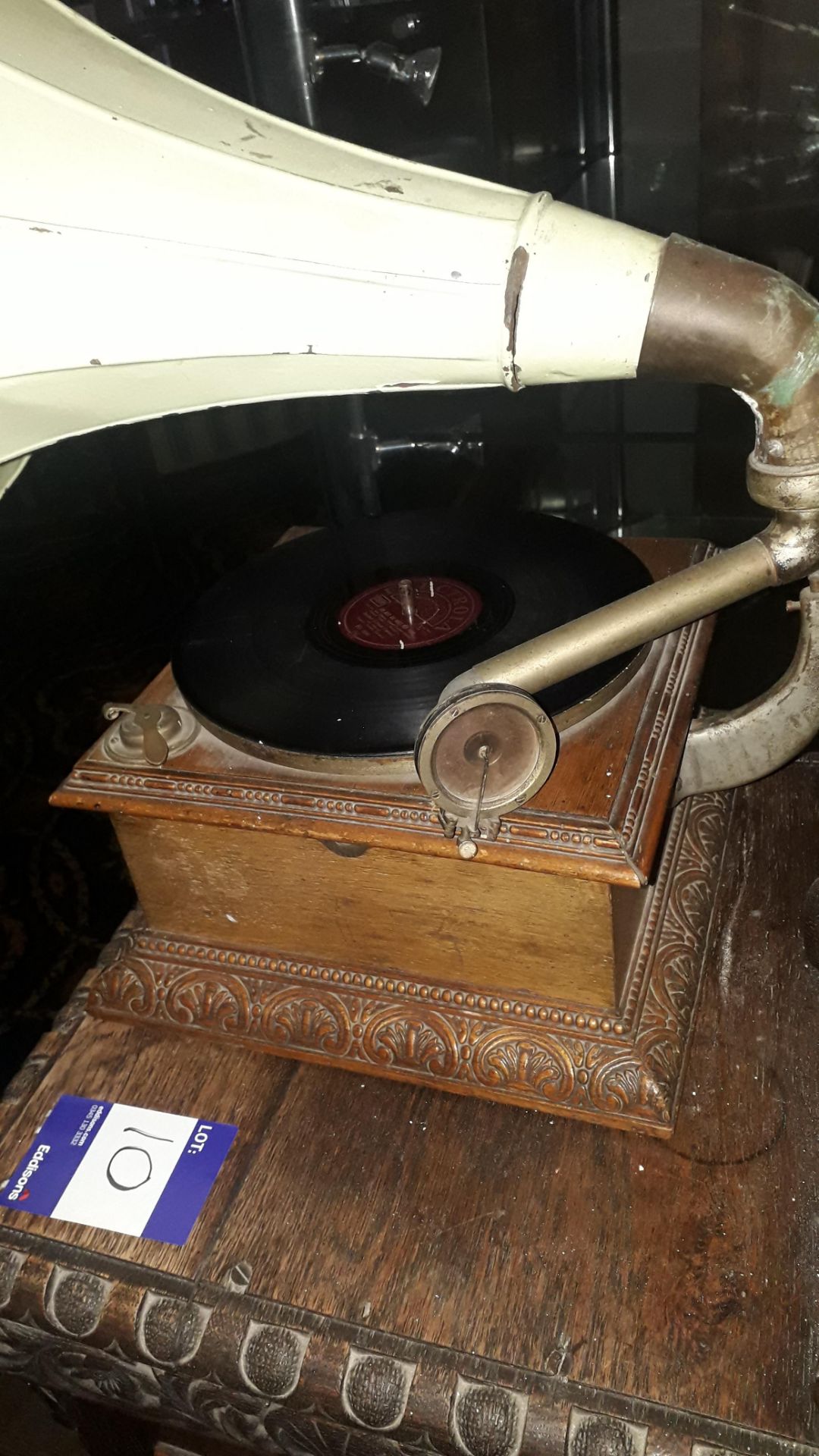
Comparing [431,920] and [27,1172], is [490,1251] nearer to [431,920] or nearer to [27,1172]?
[431,920]

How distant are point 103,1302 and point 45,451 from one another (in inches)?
51.4

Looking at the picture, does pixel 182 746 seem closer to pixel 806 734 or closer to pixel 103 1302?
pixel 103 1302

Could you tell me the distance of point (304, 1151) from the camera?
3.47 ft

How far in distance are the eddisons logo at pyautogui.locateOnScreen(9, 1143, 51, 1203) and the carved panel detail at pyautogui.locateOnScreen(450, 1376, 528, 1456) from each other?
50cm

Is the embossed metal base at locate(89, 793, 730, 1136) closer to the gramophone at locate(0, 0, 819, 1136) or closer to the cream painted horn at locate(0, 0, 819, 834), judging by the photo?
the gramophone at locate(0, 0, 819, 1136)

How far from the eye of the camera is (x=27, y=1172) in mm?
1085

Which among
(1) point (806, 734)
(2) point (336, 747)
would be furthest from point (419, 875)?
(1) point (806, 734)

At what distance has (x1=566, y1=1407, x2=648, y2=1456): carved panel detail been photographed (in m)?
0.82

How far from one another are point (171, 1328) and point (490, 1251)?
31cm

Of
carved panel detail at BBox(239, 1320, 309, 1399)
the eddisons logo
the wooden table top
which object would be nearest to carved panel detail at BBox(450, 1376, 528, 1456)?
the wooden table top

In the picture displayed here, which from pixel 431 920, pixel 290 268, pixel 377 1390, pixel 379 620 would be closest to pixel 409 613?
pixel 379 620

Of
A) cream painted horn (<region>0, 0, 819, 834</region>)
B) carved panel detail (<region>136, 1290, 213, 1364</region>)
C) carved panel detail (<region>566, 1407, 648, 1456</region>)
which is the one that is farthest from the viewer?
carved panel detail (<region>136, 1290, 213, 1364</region>)

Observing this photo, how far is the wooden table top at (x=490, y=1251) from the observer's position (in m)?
0.86

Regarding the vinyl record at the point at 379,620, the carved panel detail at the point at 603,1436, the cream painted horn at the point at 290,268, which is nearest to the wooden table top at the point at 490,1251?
the carved panel detail at the point at 603,1436
